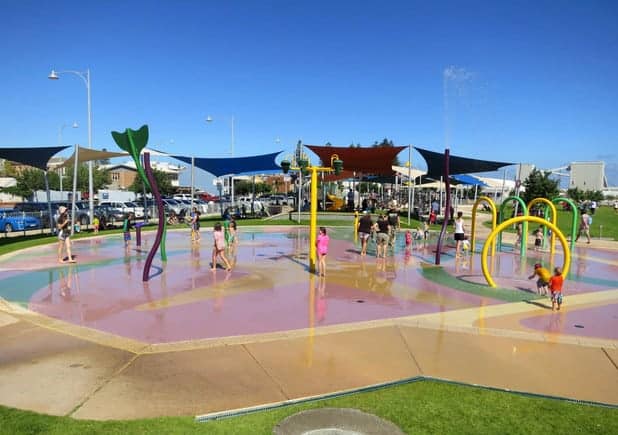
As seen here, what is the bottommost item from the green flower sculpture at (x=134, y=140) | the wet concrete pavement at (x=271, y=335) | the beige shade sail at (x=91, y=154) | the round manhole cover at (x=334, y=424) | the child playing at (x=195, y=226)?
the round manhole cover at (x=334, y=424)

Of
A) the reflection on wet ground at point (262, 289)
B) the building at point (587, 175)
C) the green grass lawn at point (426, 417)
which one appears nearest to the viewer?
the green grass lawn at point (426, 417)

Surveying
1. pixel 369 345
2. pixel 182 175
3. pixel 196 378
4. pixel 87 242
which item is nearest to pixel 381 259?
pixel 369 345

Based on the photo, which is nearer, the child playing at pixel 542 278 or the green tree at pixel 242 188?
the child playing at pixel 542 278

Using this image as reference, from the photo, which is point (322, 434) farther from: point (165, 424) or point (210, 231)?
point (210, 231)

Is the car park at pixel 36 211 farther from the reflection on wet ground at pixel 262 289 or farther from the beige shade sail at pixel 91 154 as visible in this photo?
the reflection on wet ground at pixel 262 289

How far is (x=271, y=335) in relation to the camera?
6.81 meters

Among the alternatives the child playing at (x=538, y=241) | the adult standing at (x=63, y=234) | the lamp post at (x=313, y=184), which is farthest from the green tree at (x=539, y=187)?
the adult standing at (x=63, y=234)

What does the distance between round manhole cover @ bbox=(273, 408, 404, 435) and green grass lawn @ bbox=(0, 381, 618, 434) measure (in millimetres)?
89

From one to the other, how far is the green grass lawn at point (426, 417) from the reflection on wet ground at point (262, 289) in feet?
8.54

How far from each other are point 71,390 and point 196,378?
133 centimetres

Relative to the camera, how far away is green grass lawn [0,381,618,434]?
402 cm

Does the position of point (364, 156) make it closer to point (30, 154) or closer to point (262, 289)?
point (30, 154)

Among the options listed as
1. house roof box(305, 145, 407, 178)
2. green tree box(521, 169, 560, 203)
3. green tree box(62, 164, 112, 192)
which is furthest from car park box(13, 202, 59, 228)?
green tree box(521, 169, 560, 203)

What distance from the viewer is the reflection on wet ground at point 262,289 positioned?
25.1ft
